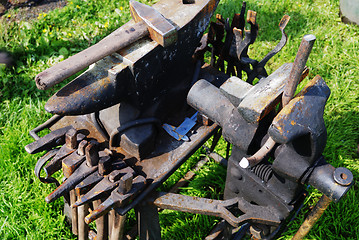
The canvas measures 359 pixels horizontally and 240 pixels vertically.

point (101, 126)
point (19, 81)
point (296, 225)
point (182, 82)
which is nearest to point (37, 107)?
point (19, 81)

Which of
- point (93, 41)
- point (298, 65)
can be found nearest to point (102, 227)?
point (298, 65)

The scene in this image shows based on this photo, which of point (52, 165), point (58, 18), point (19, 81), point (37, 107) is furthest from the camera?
point (58, 18)

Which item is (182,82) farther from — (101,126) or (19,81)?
(19,81)

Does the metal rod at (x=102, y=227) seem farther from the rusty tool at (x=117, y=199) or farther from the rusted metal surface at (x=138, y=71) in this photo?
the rusted metal surface at (x=138, y=71)

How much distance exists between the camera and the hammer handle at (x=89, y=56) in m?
1.57

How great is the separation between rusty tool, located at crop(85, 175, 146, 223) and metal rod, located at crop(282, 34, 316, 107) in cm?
83

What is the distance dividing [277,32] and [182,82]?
2.59 meters

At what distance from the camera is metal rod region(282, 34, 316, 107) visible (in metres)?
1.28

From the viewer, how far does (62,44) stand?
4.20m

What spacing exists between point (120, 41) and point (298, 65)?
0.84m

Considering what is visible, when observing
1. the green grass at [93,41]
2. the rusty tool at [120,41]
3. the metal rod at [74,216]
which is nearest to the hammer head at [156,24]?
the rusty tool at [120,41]

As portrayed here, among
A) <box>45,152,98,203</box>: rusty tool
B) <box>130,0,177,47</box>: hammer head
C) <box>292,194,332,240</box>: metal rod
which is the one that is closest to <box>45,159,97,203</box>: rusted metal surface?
<box>45,152,98,203</box>: rusty tool

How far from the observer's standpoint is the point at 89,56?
1.65 metres

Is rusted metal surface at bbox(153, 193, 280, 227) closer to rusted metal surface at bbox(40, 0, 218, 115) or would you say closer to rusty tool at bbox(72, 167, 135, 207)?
rusty tool at bbox(72, 167, 135, 207)
